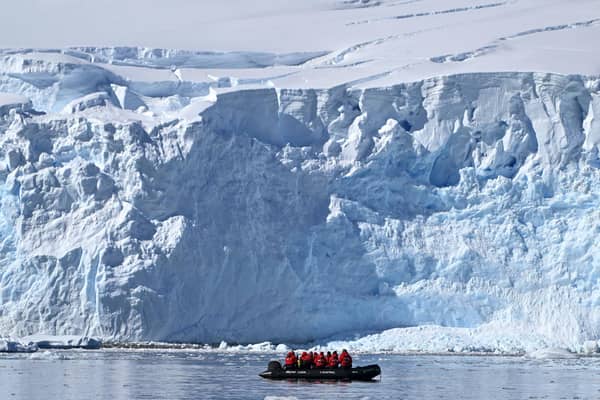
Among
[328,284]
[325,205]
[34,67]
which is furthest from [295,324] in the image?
[34,67]

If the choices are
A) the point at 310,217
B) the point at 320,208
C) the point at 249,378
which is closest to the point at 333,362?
the point at 249,378

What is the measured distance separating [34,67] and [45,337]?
9217 millimetres

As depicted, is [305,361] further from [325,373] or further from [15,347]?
[15,347]

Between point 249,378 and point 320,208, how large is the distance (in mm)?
12116

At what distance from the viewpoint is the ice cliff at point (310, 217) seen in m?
36.7

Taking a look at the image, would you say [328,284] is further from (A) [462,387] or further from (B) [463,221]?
(A) [462,387]

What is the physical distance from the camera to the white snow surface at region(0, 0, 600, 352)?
36688 mm

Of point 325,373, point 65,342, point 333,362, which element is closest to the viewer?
point 325,373

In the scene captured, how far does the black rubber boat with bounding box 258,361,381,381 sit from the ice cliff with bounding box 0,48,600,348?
9388 millimetres

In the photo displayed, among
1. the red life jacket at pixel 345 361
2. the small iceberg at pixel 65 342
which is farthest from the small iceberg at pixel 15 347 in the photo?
the red life jacket at pixel 345 361

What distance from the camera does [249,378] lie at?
27422mm

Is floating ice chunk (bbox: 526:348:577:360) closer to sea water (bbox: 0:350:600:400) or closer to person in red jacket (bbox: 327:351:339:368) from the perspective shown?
sea water (bbox: 0:350:600:400)

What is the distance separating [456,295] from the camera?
3747 cm

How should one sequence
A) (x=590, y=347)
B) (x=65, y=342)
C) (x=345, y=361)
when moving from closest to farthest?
(x=345, y=361), (x=65, y=342), (x=590, y=347)
